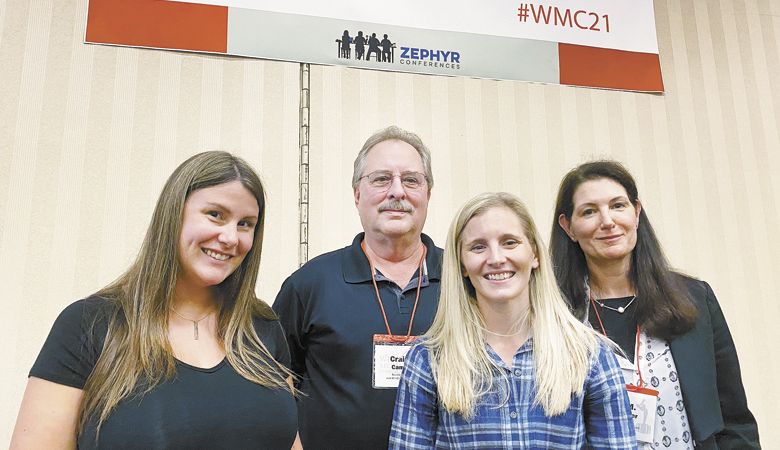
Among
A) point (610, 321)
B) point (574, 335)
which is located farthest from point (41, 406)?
point (610, 321)

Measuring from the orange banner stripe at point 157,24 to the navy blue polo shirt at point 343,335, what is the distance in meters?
1.52

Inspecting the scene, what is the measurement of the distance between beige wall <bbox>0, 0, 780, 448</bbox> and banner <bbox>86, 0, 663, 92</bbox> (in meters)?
0.08

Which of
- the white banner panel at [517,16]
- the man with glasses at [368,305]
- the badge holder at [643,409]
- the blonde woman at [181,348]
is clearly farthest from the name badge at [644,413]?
the white banner panel at [517,16]

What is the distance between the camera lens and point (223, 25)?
274 centimetres

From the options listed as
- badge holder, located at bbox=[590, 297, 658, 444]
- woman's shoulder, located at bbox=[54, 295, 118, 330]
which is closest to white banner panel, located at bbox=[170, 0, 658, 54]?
woman's shoulder, located at bbox=[54, 295, 118, 330]

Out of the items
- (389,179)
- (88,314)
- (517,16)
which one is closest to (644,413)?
(389,179)

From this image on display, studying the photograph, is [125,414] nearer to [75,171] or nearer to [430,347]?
[430,347]

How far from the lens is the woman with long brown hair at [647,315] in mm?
1562

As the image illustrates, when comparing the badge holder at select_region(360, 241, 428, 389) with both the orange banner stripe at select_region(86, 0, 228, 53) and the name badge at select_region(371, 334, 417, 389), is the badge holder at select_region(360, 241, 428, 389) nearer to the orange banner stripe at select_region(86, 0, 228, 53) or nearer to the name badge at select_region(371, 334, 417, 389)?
the name badge at select_region(371, 334, 417, 389)

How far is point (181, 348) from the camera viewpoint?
49.9 inches

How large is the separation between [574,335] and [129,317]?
1.05 metres

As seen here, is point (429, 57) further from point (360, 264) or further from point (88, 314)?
point (88, 314)

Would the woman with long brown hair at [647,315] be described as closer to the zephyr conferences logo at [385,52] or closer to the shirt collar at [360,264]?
the shirt collar at [360,264]

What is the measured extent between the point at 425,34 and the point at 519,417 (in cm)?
219
